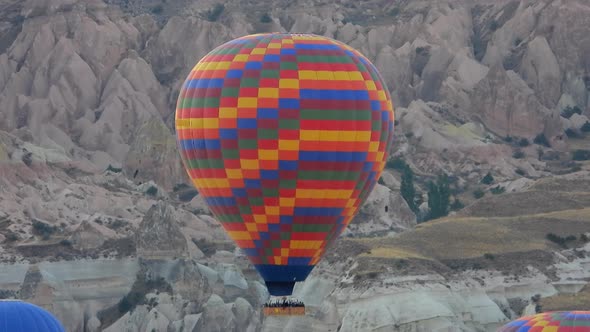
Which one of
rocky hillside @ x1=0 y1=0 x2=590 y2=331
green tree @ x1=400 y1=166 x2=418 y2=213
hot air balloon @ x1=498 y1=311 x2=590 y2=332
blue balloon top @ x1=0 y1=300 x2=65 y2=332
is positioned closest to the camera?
blue balloon top @ x1=0 y1=300 x2=65 y2=332

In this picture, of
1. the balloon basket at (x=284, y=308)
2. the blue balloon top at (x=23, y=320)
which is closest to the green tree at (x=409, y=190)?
the balloon basket at (x=284, y=308)

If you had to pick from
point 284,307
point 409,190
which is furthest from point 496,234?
point 284,307

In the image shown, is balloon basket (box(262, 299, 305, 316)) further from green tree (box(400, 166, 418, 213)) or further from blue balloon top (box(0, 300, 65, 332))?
Answer: green tree (box(400, 166, 418, 213))

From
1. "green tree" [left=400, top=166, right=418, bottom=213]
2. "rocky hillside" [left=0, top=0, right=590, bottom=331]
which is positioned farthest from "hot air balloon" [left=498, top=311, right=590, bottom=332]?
"green tree" [left=400, top=166, right=418, bottom=213]

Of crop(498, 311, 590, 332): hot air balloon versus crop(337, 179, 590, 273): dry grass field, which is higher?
crop(498, 311, 590, 332): hot air balloon

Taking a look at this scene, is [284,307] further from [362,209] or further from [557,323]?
[362,209]

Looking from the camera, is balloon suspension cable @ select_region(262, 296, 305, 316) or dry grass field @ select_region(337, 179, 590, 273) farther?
dry grass field @ select_region(337, 179, 590, 273)

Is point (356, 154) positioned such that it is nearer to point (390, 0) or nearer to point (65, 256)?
point (65, 256)

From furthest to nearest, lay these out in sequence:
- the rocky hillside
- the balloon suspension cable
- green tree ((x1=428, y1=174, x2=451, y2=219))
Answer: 1. green tree ((x1=428, y1=174, x2=451, y2=219))
2. the rocky hillside
3. the balloon suspension cable
